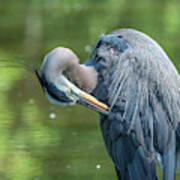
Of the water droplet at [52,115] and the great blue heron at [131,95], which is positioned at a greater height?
the great blue heron at [131,95]

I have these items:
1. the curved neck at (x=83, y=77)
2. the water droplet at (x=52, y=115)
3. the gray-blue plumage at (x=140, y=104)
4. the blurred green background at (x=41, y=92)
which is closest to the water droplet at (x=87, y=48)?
the blurred green background at (x=41, y=92)

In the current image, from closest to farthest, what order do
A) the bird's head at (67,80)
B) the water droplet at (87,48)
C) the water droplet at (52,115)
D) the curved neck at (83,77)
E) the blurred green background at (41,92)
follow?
the bird's head at (67,80), the curved neck at (83,77), the blurred green background at (41,92), the water droplet at (52,115), the water droplet at (87,48)

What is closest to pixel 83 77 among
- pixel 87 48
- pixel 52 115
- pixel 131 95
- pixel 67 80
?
pixel 67 80

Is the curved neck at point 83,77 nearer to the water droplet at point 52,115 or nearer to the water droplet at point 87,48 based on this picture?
the water droplet at point 52,115

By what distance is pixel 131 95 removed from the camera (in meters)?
4.41

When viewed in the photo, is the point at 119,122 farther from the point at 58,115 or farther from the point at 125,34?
the point at 58,115

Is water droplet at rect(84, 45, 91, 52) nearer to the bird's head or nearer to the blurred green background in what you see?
the blurred green background

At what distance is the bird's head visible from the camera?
4.31 m

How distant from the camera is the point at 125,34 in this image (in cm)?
462

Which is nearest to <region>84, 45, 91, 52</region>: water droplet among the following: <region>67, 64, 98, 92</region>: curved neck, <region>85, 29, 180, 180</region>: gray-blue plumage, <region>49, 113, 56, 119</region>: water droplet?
<region>49, 113, 56, 119</region>: water droplet

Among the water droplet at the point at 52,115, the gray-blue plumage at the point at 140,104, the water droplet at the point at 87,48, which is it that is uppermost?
the gray-blue plumage at the point at 140,104

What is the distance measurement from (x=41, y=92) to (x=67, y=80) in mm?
3732

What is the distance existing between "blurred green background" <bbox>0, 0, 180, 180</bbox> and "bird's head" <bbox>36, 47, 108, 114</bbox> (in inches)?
16.5

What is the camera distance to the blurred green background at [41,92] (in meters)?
5.54
